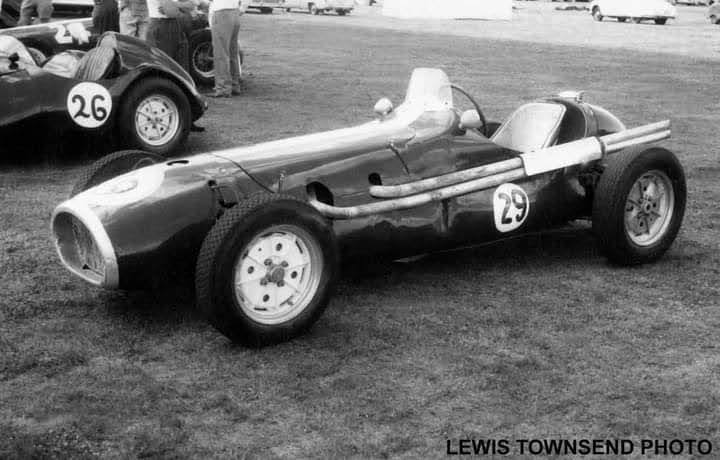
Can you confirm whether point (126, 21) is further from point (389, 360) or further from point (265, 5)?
point (265, 5)

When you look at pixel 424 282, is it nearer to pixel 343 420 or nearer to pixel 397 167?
pixel 397 167

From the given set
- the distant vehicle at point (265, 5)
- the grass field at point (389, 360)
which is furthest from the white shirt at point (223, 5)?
the distant vehicle at point (265, 5)

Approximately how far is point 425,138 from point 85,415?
2318 millimetres

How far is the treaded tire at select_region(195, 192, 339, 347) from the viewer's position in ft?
11.9

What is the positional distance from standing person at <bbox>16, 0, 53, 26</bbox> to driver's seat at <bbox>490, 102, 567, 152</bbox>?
28.0 ft

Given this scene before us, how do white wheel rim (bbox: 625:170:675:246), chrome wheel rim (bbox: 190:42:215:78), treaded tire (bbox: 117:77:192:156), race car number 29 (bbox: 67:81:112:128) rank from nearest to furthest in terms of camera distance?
white wheel rim (bbox: 625:170:675:246)
race car number 29 (bbox: 67:81:112:128)
treaded tire (bbox: 117:77:192:156)
chrome wheel rim (bbox: 190:42:215:78)

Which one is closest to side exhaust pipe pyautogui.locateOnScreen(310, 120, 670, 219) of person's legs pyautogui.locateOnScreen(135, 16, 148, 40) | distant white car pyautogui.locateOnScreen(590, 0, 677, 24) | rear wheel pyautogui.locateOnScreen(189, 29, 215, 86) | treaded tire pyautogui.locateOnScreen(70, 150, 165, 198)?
treaded tire pyautogui.locateOnScreen(70, 150, 165, 198)

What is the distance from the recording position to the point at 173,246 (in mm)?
3975

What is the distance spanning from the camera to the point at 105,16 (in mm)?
10688

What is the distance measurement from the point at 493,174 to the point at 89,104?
3.94 meters

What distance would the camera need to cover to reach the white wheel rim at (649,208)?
5.04 meters

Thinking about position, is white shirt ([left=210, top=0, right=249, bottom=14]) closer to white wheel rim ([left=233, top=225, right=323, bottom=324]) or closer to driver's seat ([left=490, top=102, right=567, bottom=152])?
driver's seat ([left=490, top=102, right=567, bottom=152])

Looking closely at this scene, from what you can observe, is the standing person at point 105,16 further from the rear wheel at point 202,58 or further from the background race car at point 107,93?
the background race car at point 107,93

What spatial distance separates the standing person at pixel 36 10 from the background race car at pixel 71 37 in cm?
102
